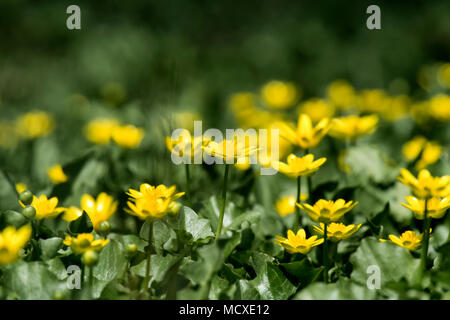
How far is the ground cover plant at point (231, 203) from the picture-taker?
3.45ft

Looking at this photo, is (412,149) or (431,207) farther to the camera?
(412,149)

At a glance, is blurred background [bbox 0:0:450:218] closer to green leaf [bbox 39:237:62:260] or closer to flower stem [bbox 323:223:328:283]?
green leaf [bbox 39:237:62:260]

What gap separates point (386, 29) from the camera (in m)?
4.21

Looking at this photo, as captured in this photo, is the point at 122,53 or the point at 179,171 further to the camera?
the point at 122,53

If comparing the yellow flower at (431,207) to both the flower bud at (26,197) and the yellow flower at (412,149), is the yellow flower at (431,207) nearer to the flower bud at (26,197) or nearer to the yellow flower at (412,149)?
the flower bud at (26,197)

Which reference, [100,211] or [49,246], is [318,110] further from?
[49,246]

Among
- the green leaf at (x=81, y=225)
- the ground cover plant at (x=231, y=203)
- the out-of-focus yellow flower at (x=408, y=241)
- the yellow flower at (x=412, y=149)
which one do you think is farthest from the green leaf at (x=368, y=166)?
the green leaf at (x=81, y=225)

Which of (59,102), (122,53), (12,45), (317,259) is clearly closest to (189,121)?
(59,102)

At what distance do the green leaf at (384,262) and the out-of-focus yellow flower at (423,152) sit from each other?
1.79 feet

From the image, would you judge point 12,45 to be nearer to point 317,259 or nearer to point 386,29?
point 386,29

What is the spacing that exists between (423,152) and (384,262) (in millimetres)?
638

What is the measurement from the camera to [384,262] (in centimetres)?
115

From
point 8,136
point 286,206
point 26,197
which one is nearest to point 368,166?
point 286,206
